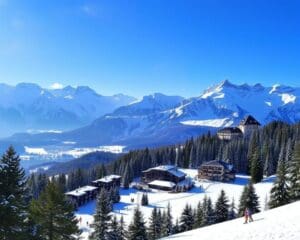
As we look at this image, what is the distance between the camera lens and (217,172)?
395ft

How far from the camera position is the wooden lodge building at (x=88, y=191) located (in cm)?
10456

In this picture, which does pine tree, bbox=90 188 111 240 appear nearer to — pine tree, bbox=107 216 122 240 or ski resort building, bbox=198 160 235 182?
pine tree, bbox=107 216 122 240

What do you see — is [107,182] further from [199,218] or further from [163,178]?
[199,218]

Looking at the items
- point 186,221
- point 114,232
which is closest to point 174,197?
point 186,221

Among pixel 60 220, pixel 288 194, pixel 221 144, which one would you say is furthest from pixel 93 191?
pixel 60 220

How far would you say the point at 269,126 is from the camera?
552 ft

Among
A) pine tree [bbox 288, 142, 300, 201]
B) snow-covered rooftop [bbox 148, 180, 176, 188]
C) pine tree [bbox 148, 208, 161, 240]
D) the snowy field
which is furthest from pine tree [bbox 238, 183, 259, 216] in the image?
snow-covered rooftop [bbox 148, 180, 176, 188]

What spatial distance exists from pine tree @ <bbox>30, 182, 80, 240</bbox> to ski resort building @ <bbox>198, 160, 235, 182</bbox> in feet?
291

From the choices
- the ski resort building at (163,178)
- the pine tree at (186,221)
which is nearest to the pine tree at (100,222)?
the pine tree at (186,221)

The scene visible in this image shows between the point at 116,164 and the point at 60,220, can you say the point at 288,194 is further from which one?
the point at 116,164

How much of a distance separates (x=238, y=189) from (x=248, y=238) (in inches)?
3003

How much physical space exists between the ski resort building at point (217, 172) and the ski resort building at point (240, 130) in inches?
2196

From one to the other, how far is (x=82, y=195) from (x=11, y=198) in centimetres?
7925

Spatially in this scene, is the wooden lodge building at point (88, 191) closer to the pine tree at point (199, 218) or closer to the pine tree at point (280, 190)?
the pine tree at point (199, 218)
